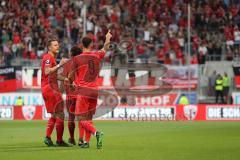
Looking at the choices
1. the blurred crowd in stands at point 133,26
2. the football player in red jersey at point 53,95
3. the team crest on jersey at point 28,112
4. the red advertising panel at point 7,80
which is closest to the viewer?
the football player in red jersey at point 53,95

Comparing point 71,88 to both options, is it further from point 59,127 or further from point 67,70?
point 59,127

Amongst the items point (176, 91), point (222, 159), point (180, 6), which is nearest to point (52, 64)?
point (222, 159)

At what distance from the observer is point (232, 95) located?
34.6 metres

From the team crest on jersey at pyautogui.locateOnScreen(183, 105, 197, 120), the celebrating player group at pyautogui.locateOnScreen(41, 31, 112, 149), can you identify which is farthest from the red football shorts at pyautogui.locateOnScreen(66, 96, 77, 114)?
the team crest on jersey at pyautogui.locateOnScreen(183, 105, 197, 120)

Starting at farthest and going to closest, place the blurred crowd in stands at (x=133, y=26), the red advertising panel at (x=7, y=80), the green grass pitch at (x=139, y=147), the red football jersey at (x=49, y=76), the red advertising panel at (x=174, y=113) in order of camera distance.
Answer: the blurred crowd in stands at (x=133, y=26) < the red advertising panel at (x=7, y=80) < the red advertising panel at (x=174, y=113) < the red football jersey at (x=49, y=76) < the green grass pitch at (x=139, y=147)

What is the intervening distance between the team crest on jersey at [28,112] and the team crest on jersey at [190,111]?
6.96 metres

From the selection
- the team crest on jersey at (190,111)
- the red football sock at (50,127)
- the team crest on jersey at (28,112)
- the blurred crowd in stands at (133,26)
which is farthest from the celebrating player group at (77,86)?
the blurred crowd in stands at (133,26)

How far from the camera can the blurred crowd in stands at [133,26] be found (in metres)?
36.0

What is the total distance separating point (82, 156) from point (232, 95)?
866 inches

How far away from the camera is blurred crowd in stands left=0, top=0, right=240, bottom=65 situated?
1417 inches

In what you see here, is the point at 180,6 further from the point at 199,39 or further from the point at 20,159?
the point at 20,159

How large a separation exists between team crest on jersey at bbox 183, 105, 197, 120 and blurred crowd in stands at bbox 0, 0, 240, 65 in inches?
176

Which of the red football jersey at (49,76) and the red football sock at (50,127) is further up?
the red football jersey at (49,76)

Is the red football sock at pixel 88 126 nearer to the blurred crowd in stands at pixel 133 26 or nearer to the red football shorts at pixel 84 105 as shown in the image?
the red football shorts at pixel 84 105
